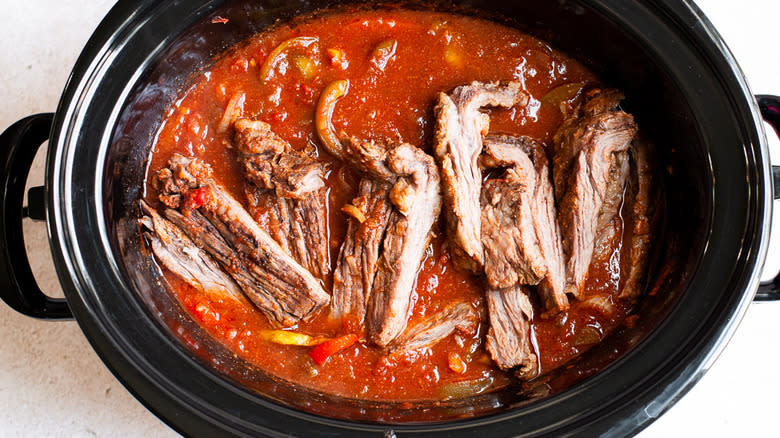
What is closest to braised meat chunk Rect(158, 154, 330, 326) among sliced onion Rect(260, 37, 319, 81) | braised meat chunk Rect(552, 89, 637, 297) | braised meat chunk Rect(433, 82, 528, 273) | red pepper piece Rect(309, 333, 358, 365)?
red pepper piece Rect(309, 333, 358, 365)

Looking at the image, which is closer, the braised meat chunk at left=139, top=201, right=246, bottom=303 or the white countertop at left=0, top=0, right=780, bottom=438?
the braised meat chunk at left=139, top=201, right=246, bottom=303

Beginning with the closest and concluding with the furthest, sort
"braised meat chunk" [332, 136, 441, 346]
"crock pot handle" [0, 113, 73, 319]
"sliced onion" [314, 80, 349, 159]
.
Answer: "crock pot handle" [0, 113, 73, 319], "braised meat chunk" [332, 136, 441, 346], "sliced onion" [314, 80, 349, 159]

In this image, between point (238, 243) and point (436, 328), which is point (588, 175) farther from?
point (238, 243)

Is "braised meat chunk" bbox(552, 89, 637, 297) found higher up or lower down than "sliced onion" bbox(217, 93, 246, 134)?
higher up

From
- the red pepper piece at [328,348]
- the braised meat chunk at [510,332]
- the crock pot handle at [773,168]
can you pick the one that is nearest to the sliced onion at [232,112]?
the red pepper piece at [328,348]

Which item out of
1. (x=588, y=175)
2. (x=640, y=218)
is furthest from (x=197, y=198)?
(x=640, y=218)

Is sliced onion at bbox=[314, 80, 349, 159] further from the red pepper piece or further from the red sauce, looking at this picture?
the red pepper piece
